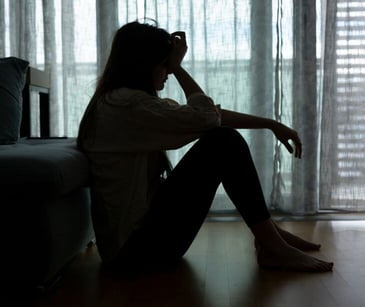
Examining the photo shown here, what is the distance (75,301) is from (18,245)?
207mm

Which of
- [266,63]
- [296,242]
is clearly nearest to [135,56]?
[296,242]

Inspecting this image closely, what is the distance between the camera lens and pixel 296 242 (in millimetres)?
1858

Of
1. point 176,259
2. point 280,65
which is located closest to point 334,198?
point 280,65

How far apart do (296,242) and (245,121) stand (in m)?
0.45

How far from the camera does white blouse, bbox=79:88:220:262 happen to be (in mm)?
1525

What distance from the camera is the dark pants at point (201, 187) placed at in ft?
5.13

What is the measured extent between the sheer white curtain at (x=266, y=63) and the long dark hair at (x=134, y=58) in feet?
3.70

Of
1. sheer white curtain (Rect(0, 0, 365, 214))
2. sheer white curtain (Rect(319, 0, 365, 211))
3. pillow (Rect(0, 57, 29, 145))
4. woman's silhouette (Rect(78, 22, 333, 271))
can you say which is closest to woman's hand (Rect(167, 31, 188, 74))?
woman's silhouette (Rect(78, 22, 333, 271))

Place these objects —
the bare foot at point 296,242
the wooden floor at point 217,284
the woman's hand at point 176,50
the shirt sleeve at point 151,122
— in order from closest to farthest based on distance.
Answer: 1. the wooden floor at point 217,284
2. the shirt sleeve at point 151,122
3. the woman's hand at point 176,50
4. the bare foot at point 296,242

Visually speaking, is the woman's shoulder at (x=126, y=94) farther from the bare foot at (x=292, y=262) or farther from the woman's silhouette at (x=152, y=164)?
the bare foot at (x=292, y=262)

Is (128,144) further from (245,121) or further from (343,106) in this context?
(343,106)

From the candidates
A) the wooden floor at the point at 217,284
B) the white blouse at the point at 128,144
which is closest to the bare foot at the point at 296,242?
the wooden floor at the point at 217,284

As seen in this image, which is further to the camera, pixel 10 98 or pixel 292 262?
pixel 10 98

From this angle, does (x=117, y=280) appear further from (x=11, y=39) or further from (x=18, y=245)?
(x=11, y=39)
